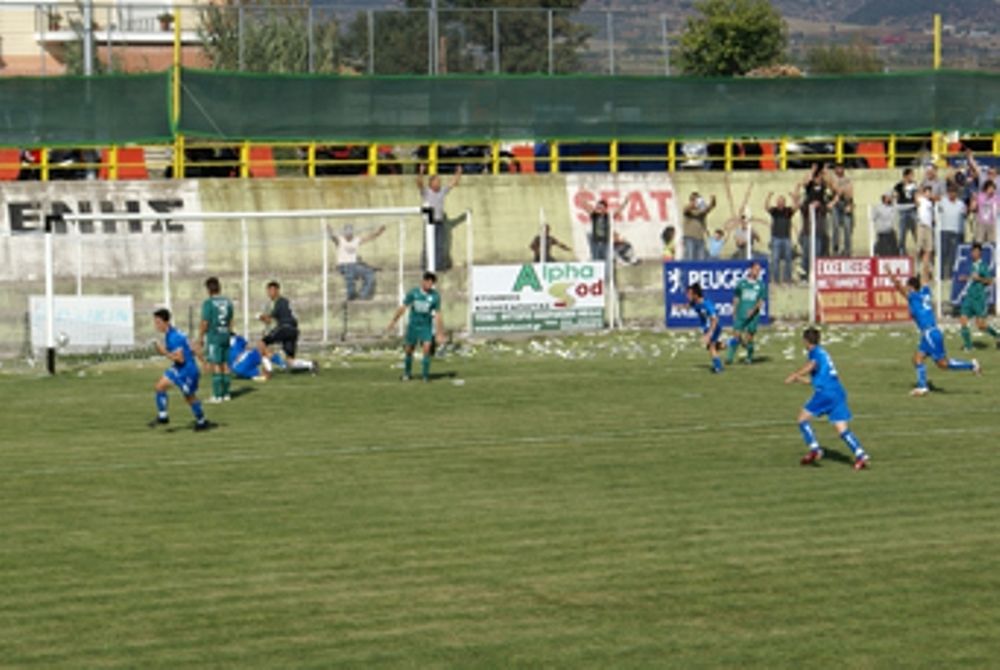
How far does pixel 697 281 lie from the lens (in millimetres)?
42125

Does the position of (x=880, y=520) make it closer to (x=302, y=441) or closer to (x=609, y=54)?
(x=302, y=441)

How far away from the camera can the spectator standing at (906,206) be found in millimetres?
45062

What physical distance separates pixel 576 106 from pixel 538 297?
7873 millimetres

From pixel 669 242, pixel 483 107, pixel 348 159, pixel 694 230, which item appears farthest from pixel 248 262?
pixel 669 242

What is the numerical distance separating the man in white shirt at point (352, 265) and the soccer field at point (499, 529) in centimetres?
708

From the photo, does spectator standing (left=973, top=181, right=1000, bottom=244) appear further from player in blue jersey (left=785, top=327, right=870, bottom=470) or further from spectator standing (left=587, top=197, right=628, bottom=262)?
player in blue jersey (left=785, top=327, right=870, bottom=470)

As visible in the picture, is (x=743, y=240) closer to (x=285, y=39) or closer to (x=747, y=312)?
(x=747, y=312)

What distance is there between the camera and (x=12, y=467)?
24328mm

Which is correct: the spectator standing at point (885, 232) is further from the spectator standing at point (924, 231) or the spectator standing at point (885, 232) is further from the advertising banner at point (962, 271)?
the advertising banner at point (962, 271)

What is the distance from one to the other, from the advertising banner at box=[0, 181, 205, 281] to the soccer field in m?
5.76

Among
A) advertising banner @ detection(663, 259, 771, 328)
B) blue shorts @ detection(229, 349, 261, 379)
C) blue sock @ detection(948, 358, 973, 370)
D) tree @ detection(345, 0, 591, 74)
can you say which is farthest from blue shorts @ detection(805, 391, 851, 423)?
tree @ detection(345, 0, 591, 74)

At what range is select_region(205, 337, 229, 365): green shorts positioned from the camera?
3017cm

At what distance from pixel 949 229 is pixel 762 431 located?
1897 cm

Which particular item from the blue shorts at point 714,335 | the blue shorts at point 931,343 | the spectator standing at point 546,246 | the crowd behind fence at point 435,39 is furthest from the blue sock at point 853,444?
the crowd behind fence at point 435,39
